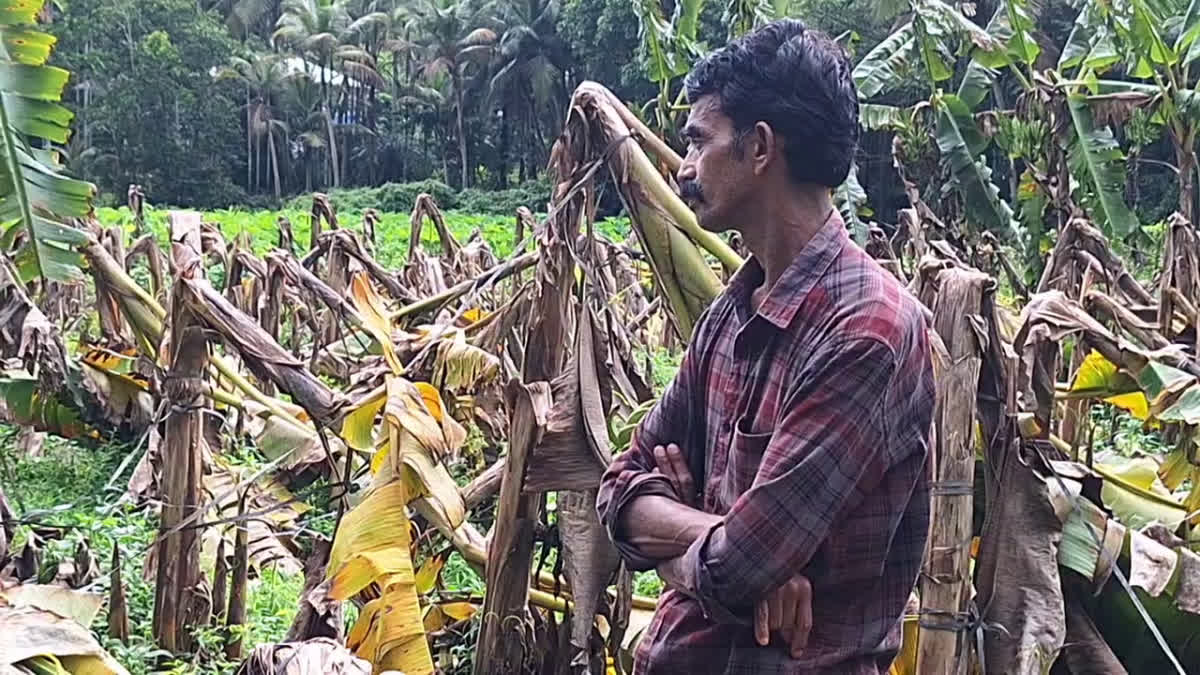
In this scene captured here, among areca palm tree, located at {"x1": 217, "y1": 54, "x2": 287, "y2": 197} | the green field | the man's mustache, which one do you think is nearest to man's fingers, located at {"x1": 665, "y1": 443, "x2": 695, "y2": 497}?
the man's mustache

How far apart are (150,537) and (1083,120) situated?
5.37 m

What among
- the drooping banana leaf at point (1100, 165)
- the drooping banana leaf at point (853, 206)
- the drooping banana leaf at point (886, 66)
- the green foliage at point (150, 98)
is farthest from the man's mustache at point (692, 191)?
the green foliage at point (150, 98)

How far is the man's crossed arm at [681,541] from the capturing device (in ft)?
4.68

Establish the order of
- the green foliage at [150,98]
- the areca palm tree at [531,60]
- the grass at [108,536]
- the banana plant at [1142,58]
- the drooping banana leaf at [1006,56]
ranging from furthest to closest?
1. the areca palm tree at [531,60]
2. the green foliage at [150,98]
3. the banana plant at [1142,58]
4. the drooping banana leaf at [1006,56]
5. the grass at [108,536]

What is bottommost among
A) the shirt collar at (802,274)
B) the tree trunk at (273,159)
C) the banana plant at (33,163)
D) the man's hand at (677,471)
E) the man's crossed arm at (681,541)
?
the man's crossed arm at (681,541)

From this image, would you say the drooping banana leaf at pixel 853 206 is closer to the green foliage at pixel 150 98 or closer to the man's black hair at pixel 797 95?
the man's black hair at pixel 797 95

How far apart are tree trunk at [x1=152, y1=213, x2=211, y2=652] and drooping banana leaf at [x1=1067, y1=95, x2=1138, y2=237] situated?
5.13 m

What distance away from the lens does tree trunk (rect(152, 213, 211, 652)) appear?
2914 millimetres

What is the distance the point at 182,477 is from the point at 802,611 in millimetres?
2086

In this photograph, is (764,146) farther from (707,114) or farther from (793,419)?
(793,419)

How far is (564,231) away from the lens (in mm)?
2529

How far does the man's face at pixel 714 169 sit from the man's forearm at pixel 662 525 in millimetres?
378

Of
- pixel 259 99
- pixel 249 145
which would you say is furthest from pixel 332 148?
pixel 259 99

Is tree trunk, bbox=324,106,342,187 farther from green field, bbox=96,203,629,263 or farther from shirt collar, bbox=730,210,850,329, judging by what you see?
shirt collar, bbox=730,210,850,329
